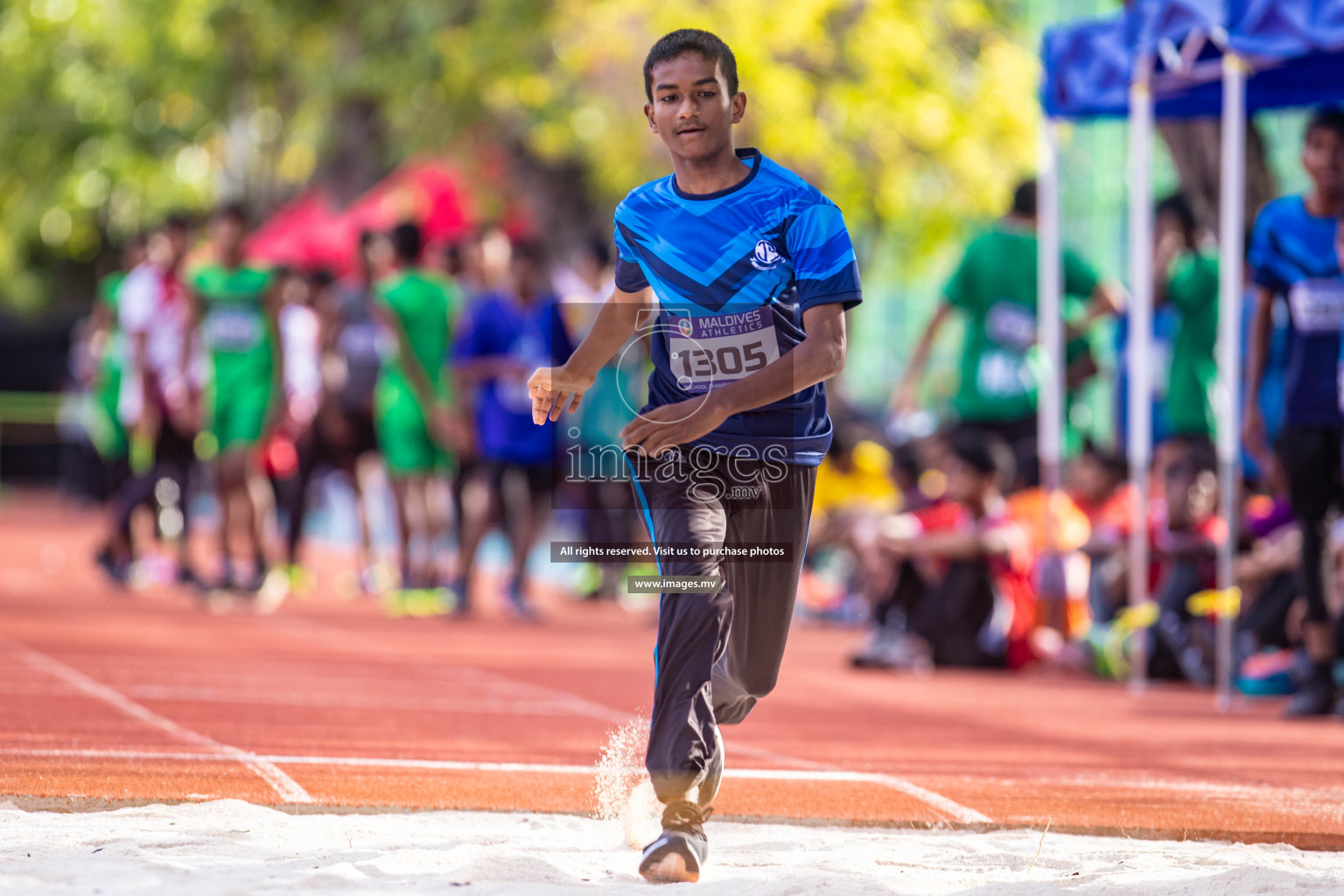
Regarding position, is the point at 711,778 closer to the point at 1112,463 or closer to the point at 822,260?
the point at 822,260

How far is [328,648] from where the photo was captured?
984 centimetres

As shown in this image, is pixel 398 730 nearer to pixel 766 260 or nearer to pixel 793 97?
pixel 766 260

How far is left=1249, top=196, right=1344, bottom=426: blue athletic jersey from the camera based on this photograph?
7.78 meters

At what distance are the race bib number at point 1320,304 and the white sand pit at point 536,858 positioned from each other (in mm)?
3442

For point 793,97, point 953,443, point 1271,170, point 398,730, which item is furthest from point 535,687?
point 793,97

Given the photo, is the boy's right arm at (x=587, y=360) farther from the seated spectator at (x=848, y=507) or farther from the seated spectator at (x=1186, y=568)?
the seated spectator at (x=848, y=507)

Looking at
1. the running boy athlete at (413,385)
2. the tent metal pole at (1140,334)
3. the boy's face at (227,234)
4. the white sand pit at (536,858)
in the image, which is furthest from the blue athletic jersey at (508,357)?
the white sand pit at (536,858)

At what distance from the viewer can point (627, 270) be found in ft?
16.0

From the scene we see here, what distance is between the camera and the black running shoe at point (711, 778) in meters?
4.47

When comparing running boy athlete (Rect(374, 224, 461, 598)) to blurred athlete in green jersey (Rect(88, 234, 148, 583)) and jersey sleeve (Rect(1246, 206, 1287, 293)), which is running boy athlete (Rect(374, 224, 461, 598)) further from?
jersey sleeve (Rect(1246, 206, 1287, 293))

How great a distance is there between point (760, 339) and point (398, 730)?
282 centimetres

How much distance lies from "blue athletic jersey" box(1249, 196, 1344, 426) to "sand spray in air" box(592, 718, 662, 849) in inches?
138

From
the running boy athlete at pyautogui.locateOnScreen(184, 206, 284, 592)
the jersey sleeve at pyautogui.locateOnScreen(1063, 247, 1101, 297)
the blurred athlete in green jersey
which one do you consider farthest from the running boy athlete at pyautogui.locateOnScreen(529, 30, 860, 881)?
the blurred athlete in green jersey

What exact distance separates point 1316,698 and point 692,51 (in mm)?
4733
